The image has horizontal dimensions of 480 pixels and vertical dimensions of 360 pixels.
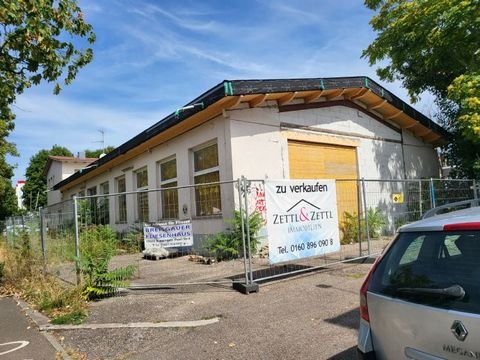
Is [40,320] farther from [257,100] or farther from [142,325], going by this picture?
[257,100]

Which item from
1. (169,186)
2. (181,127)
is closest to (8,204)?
(169,186)

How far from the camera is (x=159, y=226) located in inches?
330

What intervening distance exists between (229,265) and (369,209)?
13.5 ft

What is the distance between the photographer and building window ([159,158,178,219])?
14.4 meters

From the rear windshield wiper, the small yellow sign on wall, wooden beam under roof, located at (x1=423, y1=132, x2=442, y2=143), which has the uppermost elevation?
wooden beam under roof, located at (x1=423, y1=132, x2=442, y2=143)

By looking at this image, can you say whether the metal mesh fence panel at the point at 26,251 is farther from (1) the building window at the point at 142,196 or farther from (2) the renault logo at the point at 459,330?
(2) the renault logo at the point at 459,330

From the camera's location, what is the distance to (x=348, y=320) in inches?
227

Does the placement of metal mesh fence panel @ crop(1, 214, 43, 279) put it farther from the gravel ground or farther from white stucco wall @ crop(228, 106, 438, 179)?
white stucco wall @ crop(228, 106, 438, 179)

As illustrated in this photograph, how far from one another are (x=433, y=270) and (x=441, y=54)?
43.3 feet

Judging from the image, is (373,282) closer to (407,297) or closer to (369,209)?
(407,297)

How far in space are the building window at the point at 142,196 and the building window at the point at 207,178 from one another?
2949mm

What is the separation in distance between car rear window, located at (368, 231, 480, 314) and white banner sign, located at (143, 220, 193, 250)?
561cm

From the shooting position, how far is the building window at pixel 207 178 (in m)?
12.3

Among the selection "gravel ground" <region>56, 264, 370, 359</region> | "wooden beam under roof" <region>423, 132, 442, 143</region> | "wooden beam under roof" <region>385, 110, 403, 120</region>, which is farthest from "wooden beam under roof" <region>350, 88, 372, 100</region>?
"gravel ground" <region>56, 264, 370, 359</region>
